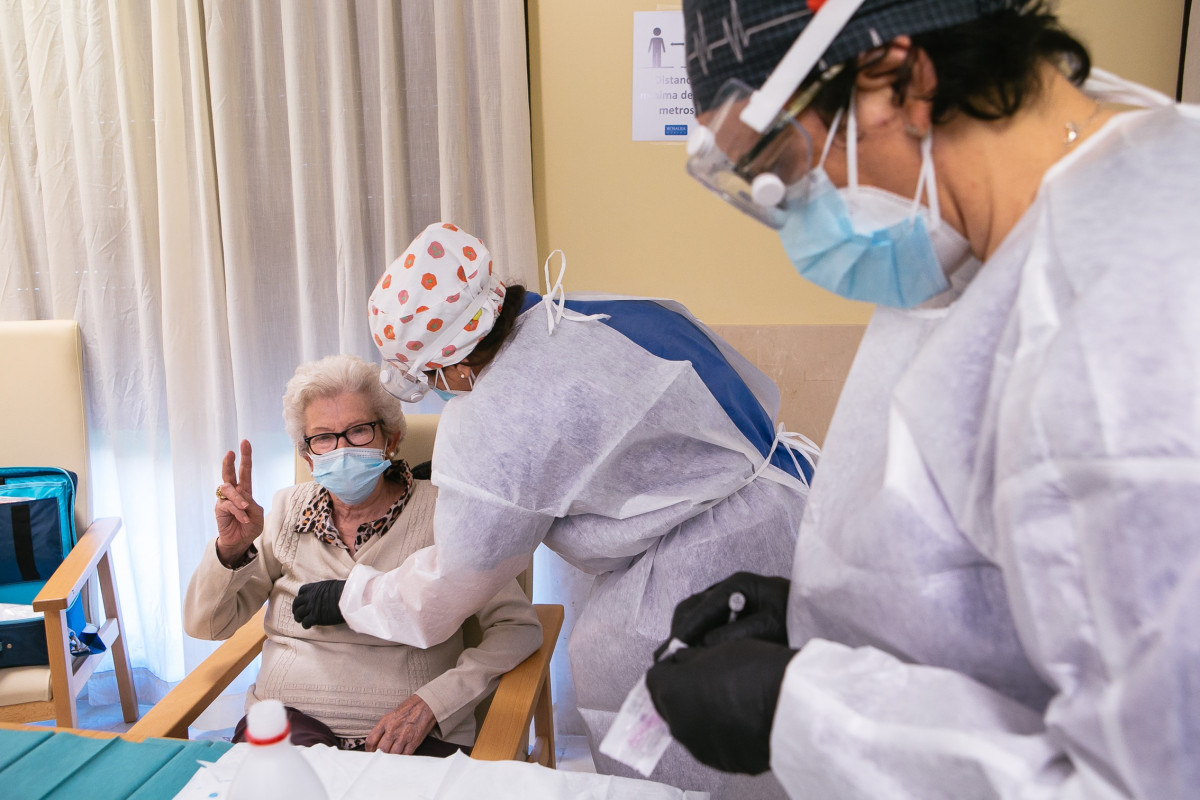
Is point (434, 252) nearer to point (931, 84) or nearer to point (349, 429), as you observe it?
point (349, 429)

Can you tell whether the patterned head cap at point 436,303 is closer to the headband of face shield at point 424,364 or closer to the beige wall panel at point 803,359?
the headband of face shield at point 424,364

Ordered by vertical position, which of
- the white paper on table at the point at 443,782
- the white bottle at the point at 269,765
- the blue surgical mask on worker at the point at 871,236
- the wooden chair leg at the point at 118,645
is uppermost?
the blue surgical mask on worker at the point at 871,236

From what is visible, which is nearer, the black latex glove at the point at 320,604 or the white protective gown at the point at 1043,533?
the white protective gown at the point at 1043,533

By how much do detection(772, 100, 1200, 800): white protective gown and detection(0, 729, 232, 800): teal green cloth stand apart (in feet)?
2.58

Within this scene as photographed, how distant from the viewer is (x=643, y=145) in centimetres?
218

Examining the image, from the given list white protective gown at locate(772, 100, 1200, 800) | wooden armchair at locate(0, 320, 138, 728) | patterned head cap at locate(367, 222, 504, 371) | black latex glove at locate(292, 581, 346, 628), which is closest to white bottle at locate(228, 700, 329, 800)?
white protective gown at locate(772, 100, 1200, 800)

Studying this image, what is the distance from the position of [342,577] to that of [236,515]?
259 millimetres

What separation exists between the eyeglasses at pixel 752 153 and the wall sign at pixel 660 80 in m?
1.49

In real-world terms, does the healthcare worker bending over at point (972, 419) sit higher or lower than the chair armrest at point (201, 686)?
higher

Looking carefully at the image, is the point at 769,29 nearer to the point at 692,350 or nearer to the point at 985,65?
the point at 985,65

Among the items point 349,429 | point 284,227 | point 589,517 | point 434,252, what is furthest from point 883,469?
point 284,227

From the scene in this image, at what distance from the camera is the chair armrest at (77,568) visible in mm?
1834

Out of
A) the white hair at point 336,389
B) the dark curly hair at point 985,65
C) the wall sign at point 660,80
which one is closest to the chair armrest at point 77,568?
the white hair at point 336,389

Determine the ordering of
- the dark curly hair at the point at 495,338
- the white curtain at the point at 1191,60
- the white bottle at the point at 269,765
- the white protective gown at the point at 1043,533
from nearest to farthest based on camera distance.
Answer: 1. the white protective gown at the point at 1043,533
2. the white bottle at the point at 269,765
3. the dark curly hair at the point at 495,338
4. the white curtain at the point at 1191,60
